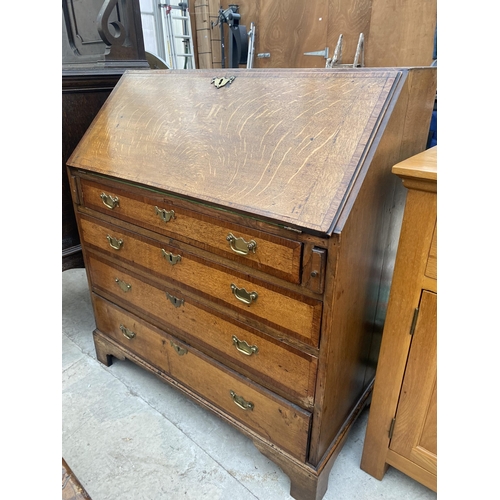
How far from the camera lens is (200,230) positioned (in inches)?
45.0

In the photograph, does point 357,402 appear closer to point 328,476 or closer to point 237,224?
point 328,476

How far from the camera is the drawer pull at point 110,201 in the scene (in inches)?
54.4

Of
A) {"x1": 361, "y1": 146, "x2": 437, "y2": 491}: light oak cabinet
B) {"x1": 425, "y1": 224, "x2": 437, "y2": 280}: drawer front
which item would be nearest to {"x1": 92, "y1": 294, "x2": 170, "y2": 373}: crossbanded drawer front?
{"x1": 361, "y1": 146, "x2": 437, "y2": 491}: light oak cabinet

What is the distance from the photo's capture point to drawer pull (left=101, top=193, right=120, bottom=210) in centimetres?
138

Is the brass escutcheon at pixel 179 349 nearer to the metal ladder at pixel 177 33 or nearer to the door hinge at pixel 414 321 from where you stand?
the door hinge at pixel 414 321

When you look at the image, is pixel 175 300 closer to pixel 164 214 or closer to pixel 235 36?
pixel 164 214

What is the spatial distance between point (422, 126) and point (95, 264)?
4.44 feet

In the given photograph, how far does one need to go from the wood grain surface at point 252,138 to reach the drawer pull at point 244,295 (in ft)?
0.82

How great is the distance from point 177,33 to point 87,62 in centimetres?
209

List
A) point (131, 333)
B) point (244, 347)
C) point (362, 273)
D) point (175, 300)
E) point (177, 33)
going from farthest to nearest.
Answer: point (177, 33) < point (131, 333) < point (175, 300) < point (244, 347) < point (362, 273)

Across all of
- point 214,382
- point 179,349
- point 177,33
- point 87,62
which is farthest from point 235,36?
point 214,382

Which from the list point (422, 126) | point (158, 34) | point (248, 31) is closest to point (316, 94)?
point (422, 126)

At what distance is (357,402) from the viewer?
143 cm

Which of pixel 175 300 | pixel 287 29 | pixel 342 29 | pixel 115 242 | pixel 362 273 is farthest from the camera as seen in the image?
pixel 287 29
